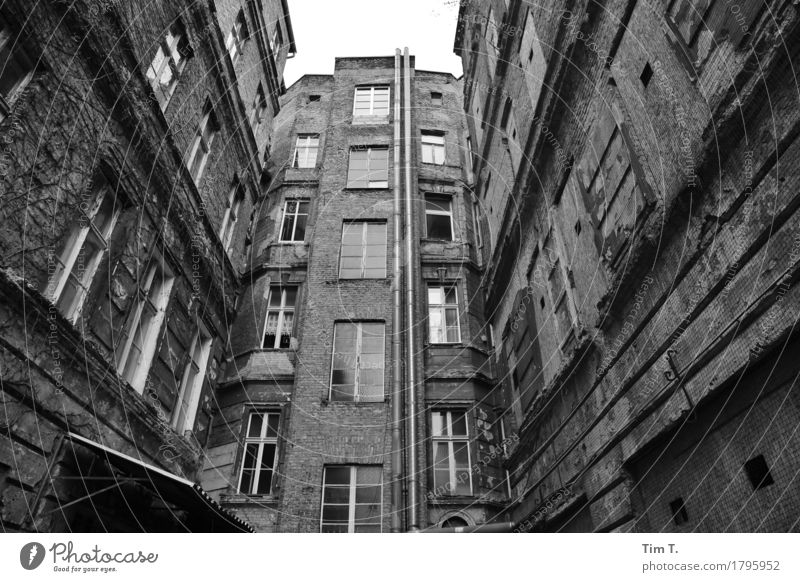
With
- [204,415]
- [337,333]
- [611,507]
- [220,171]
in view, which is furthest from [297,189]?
[611,507]

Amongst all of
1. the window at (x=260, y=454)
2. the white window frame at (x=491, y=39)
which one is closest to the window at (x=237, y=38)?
the white window frame at (x=491, y=39)

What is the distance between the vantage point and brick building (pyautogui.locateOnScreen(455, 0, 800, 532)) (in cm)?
491

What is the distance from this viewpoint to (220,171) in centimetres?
1413

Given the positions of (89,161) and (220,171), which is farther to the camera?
(220,171)

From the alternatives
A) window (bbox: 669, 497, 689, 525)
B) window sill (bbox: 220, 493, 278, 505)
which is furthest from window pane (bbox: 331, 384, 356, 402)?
window (bbox: 669, 497, 689, 525)

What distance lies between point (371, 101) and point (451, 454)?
1355cm

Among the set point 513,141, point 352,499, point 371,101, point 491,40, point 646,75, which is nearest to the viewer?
point 646,75

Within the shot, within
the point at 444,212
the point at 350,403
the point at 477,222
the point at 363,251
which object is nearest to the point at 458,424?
the point at 350,403

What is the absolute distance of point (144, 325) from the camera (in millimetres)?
10156

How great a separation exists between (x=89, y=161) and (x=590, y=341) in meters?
8.56

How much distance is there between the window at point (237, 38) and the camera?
15.0m

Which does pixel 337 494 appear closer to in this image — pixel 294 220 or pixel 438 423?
pixel 438 423

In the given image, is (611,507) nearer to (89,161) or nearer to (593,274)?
(593,274)

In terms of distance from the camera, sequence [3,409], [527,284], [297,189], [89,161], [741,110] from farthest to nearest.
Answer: [297,189]
[527,284]
[89,161]
[3,409]
[741,110]
